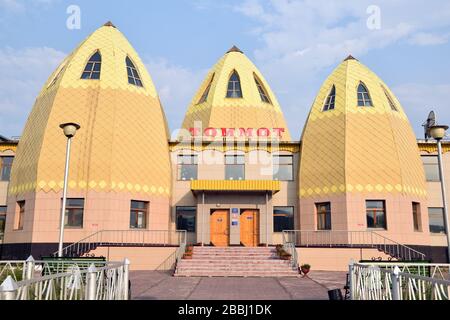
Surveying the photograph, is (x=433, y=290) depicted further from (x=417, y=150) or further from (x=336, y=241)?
(x=417, y=150)

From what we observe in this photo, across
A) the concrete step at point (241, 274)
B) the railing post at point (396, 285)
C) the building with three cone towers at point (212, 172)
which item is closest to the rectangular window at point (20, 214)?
the building with three cone towers at point (212, 172)

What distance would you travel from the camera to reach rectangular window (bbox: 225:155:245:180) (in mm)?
25972

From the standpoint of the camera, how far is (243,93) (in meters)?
30.7

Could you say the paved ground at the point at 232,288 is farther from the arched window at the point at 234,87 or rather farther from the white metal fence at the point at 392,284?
the arched window at the point at 234,87

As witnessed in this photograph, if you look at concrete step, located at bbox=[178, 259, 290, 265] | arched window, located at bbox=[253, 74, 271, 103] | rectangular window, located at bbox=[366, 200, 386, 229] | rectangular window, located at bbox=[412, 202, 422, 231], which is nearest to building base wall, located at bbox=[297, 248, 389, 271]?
concrete step, located at bbox=[178, 259, 290, 265]

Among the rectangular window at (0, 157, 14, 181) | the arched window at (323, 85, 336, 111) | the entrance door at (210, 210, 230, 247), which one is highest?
A: the arched window at (323, 85, 336, 111)

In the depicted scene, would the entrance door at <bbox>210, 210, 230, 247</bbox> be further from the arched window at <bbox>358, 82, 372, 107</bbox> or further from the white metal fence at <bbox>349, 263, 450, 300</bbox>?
the white metal fence at <bbox>349, 263, 450, 300</bbox>

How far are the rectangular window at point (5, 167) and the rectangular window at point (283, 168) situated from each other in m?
17.3

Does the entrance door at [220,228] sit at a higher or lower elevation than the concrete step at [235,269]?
higher

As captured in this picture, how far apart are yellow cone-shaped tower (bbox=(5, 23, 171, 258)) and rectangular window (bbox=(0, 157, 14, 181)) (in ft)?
6.53

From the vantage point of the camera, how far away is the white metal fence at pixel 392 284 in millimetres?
5760

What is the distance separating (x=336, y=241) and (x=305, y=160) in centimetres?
543
